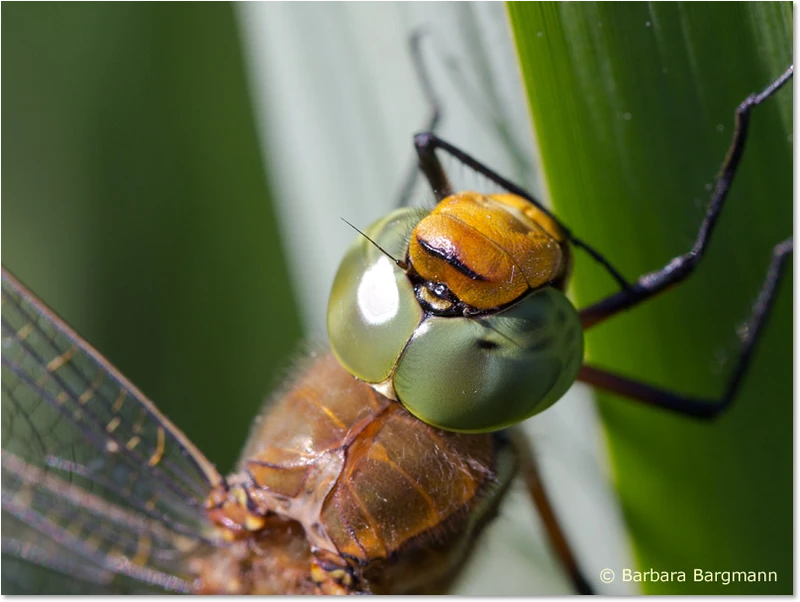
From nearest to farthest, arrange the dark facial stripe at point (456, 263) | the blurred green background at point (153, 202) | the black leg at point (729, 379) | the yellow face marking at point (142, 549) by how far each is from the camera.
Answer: the dark facial stripe at point (456, 263), the black leg at point (729, 379), the yellow face marking at point (142, 549), the blurred green background at point (153, 202)

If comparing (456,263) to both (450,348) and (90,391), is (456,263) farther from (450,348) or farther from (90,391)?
(90,391)

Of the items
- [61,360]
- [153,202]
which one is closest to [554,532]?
[61,360]

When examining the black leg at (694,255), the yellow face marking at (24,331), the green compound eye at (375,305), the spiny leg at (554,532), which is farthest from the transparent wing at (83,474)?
the black leg at (694,255)

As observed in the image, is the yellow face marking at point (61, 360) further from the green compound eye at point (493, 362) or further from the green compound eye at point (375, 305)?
the green compound eye at point (493, 362)

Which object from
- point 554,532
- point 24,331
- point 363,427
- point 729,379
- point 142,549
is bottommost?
point 554,532

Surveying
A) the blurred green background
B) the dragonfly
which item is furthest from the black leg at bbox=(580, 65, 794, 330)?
the blurred green background

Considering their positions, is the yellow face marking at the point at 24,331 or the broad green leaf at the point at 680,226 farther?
the yellow face marking at the point at 24,331

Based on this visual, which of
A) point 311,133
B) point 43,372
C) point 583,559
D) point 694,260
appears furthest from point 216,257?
point 694,260

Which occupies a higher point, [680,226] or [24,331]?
[24,331]
